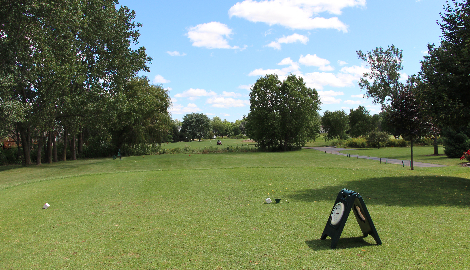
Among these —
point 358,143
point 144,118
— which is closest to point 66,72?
point 144,118

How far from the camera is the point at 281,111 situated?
4291 cm

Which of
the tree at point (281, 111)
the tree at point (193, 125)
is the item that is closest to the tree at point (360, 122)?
the tree at point (281, 111)

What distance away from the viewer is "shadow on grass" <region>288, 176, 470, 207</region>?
28.1 ft

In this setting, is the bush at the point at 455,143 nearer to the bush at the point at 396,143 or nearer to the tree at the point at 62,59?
the bush at the point at 396,143

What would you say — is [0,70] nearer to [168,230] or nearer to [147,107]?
[147,107]

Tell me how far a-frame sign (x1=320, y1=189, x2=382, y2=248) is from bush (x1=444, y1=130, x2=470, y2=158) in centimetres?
2652

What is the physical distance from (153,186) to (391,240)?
956 centimetres

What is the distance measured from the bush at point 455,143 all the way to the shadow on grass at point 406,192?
17010mm

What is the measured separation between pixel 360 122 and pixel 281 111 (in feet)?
101

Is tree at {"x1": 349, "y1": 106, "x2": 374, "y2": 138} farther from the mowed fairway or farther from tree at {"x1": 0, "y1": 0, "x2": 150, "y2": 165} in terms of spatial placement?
the mowed fairway

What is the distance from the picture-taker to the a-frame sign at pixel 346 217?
5.04 m

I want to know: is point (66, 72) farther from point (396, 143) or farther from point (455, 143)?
point (396, 143)

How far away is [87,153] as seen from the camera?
3447 centimetres

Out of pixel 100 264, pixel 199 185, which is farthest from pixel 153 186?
pixel 100 264
